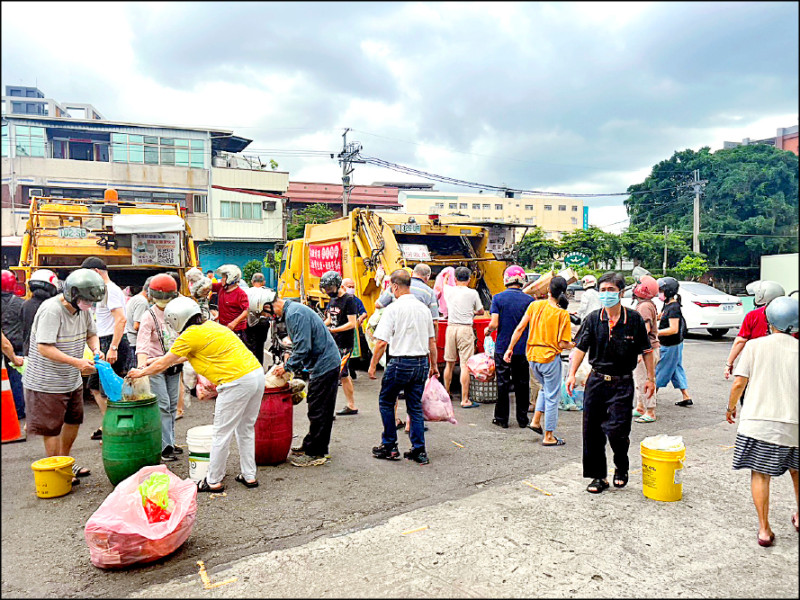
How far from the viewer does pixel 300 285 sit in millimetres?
12172

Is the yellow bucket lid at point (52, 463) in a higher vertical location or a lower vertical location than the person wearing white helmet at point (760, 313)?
lower

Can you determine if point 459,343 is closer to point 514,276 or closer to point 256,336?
point 514,276

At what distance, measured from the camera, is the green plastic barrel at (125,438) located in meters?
4.47

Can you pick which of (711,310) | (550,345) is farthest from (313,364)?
(711,310)

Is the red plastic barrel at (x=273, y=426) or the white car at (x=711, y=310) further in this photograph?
the white car at (x=711, y=310)

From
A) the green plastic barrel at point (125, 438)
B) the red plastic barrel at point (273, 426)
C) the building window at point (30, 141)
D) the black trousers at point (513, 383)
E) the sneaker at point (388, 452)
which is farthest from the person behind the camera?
the building window at point (30, 141)

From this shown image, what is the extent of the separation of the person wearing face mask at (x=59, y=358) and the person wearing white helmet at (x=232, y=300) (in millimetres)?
2786

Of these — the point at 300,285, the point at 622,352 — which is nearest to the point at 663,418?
the point at 622,352

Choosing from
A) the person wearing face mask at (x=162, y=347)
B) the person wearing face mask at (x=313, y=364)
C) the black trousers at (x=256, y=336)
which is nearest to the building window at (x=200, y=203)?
the black trousers at (x=256, y=336)

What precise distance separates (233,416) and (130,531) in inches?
50.2

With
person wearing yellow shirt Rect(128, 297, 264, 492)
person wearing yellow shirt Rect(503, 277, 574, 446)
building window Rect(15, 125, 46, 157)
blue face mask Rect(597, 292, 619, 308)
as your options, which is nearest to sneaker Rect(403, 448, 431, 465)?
person wearing yellow shirt Rect(503, 277, 574, 446)

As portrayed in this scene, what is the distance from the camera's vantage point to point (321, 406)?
206 inches

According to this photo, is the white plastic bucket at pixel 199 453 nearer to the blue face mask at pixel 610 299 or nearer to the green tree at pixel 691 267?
the blue face mask at pixel 610 299

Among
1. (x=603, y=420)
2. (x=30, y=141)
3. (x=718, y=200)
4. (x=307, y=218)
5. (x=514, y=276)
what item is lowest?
(x=603, y=420)
